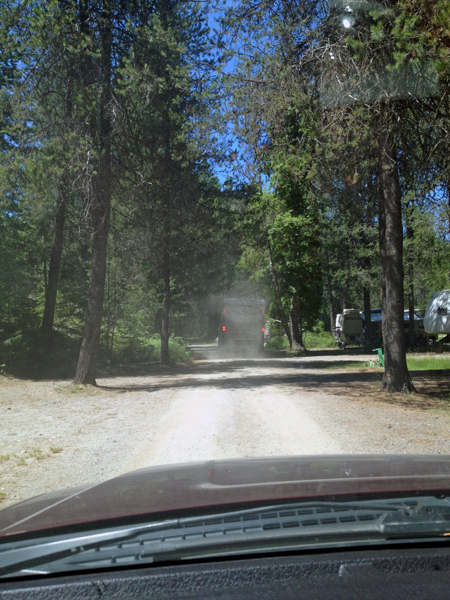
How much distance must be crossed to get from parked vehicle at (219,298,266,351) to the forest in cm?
1230

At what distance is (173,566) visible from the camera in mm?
1993

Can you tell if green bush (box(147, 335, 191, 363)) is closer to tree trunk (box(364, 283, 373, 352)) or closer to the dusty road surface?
the dusty road surface

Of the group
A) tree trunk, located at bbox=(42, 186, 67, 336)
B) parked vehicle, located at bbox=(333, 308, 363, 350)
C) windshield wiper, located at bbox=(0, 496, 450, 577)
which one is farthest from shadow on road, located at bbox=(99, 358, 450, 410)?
parked vehicle, located at bbox=(333, 308, 363, 350)

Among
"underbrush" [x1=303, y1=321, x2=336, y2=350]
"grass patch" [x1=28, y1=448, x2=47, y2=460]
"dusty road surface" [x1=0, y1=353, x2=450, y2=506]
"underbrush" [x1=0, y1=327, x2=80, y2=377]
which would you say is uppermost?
"underbrush" [x1=0, y1=327, x2=80, y2=377]

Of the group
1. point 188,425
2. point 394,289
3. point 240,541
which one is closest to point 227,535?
point 240,541

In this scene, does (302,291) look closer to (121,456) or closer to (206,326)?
(121,456)

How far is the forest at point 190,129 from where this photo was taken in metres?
9.88

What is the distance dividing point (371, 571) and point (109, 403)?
1067cm

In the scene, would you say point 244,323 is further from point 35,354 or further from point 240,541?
point 240,541

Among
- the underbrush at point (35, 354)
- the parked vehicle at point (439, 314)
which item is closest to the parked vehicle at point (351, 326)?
the parked vehicle at point (439, 314)

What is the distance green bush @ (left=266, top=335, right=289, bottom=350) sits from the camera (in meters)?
40.7

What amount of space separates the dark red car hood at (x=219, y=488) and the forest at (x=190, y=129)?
22.6 feet

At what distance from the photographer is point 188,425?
880 centimetres

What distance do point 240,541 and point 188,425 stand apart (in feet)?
22.4
